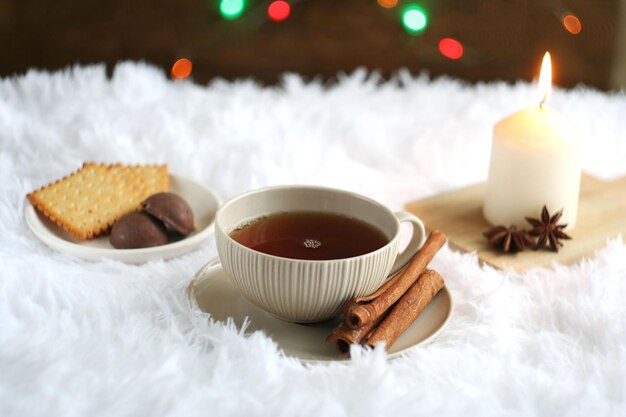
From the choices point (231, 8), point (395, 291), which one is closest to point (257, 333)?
point (395, 291)

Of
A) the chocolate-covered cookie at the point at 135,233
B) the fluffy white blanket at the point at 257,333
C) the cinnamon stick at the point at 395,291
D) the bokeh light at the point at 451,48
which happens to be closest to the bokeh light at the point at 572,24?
the bokeh light at the point at 451,48

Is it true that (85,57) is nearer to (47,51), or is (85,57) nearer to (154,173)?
(47,51)

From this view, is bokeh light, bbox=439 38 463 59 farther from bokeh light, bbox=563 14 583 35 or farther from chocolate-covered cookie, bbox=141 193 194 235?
chocolate-covered cookie, bbox=141 193 194 235

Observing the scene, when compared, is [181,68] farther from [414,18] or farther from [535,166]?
[535,166]

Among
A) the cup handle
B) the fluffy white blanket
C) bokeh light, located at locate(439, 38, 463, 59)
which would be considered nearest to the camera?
the fluffy white blanket

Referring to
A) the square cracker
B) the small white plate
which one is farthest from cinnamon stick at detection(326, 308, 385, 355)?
the square cracker

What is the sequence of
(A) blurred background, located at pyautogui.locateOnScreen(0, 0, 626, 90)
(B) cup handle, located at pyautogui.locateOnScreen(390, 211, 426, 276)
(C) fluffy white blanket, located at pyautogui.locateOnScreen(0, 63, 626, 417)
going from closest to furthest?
(C) fluffy white blanket, located at pyautogui.locateOnScreen(0, 63, 626, 417) → (B) cup handle, located at pyautogui.locateOnScreen(390, 211, 426, 276) → (A) blurred background, located at pyautogui.locateOnScreen(0, 0, 626, 90)
